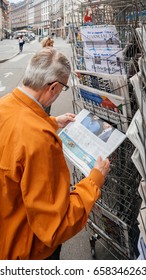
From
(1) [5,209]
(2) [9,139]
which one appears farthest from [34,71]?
(1) [5,209]

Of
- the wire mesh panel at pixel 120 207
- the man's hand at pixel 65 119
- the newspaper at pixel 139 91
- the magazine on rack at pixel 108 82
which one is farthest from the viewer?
the man's hand at pixel 65 119

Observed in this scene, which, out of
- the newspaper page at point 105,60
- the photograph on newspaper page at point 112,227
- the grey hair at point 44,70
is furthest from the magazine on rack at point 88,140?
the photograph on newspaper page at point 112,227

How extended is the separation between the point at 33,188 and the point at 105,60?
0.79m

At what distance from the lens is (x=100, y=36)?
155cm

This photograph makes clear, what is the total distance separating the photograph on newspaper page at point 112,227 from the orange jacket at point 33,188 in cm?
62

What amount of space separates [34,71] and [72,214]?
61cm

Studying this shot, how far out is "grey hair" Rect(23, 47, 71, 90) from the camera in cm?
128

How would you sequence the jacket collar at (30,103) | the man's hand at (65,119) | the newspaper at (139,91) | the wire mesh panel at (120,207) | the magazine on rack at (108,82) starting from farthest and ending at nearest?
the man's hand at (65,119) < the wire mesh panel at (120,207) < the magazine on rack at (108,82) < the jacket collar at (30,103) < the newspaper at (139,91)

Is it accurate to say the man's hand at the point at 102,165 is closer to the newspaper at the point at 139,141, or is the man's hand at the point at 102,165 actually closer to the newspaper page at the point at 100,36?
the newspaper at the point at 139,141

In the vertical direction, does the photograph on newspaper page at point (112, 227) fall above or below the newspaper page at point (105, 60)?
below

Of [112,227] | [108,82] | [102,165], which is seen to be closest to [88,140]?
[102,165]

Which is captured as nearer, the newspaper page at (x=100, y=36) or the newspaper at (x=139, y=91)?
the newspaper at (x=139, y=91)

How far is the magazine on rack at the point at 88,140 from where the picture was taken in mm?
1474

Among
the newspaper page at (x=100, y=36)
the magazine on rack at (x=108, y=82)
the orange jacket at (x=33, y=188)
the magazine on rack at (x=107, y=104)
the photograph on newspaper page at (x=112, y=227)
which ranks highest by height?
the newspaper page at (x=100, y=36)
